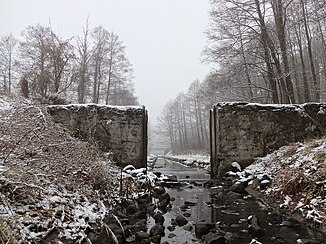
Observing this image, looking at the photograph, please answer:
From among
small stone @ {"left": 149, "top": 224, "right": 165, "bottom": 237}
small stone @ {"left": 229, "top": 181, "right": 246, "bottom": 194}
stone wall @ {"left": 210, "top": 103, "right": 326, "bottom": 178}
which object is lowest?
small stone @ {"left": 149, "top": 224, "right": 165, "bottom": 237}

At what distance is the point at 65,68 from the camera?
791 inches

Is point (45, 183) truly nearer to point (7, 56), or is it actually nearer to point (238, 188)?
point (238, 188)

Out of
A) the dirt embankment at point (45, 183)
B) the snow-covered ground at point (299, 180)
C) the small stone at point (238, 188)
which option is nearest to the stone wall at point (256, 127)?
the snow-covered ground at point (299, 180)

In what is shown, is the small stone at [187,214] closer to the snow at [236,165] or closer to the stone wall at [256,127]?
the snow at [236,165]

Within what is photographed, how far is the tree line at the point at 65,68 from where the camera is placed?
18328 mm

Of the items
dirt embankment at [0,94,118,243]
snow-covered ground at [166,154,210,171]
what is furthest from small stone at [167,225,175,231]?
snow-covered ground at [166,154,210,171]

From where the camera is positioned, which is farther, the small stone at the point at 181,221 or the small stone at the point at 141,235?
the small stone at the point at 181,221

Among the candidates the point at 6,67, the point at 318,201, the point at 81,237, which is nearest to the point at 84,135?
the point at 81,237

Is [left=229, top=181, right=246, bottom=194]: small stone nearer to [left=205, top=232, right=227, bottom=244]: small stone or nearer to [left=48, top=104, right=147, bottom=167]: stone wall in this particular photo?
[left=48, top=104, right=147, bottom=167]: stone wall

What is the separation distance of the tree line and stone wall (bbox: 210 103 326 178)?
876 centimetres

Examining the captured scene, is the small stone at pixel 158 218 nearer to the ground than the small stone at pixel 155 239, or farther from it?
farther from it

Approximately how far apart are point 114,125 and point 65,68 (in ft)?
34.9

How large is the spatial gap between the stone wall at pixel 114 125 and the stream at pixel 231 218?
7.53 feet

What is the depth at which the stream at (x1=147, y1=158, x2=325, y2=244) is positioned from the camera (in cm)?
512
